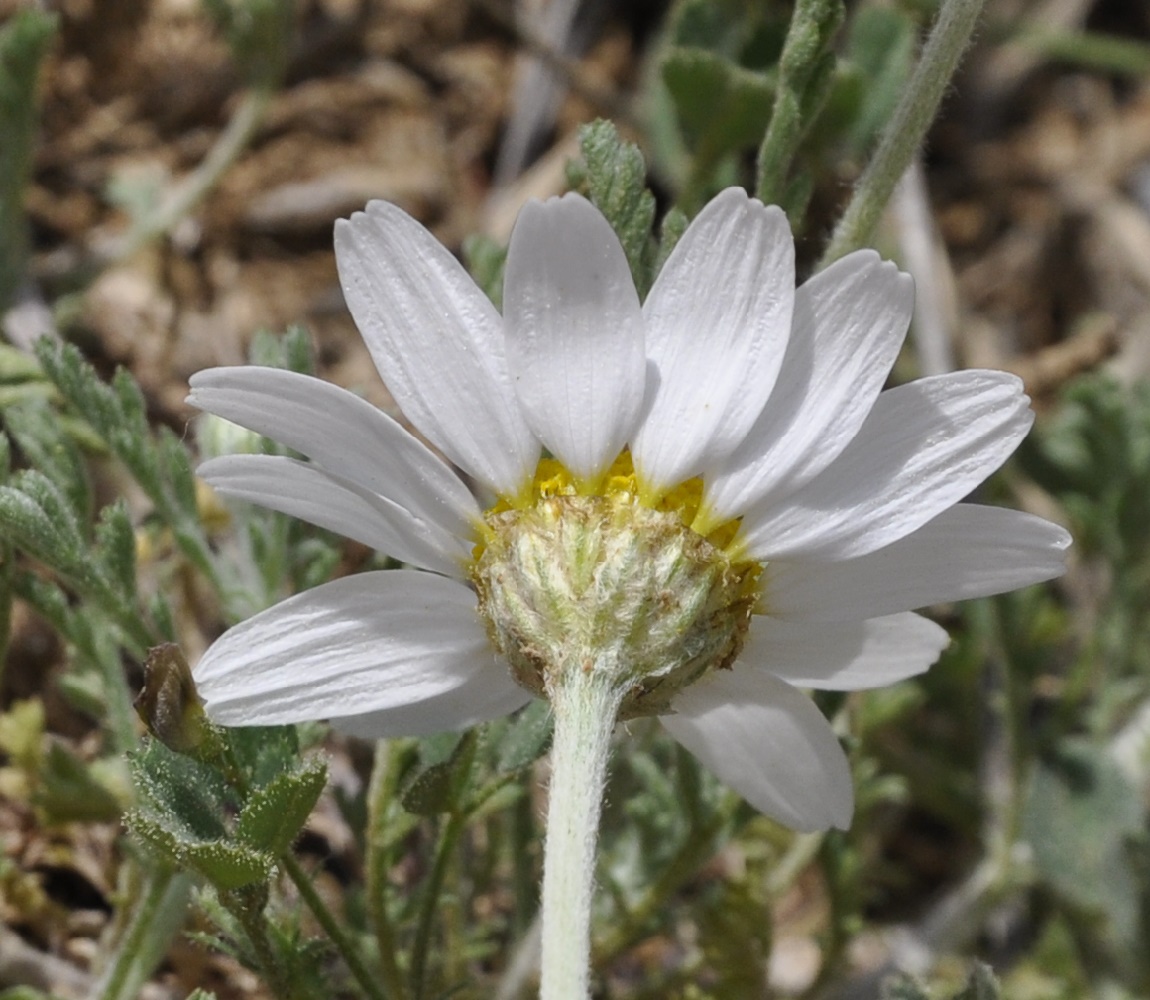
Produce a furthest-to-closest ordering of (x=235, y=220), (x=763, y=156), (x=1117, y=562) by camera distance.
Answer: (x=235, y=220) → (x=1117, y=562) → (x=763, y=156)

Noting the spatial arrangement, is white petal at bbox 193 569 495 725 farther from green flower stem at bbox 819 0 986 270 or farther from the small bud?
green flower stem at bbox 819 0 986 270

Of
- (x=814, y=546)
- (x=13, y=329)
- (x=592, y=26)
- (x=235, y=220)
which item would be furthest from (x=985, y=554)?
(x=592, y=26)

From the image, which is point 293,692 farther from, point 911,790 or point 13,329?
point 911,790

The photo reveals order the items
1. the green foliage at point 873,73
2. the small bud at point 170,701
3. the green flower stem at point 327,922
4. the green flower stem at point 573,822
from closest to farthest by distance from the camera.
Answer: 1. the green flower stem at point 573,822
2. the small bud at point 170,701
3. the green flower stem at point 327,922
4. the green foliage at point 873,73

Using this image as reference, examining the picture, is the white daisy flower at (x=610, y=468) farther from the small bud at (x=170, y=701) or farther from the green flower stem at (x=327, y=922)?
the green flower stem at (x=327, y=922)

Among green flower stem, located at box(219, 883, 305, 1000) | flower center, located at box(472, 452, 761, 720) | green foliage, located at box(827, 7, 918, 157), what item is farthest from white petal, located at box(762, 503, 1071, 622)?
green foliage, located at box(827, 7, 918, 157)

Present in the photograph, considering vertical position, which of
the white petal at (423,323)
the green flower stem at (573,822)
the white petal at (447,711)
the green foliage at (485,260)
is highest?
the green foliage at (485,260)

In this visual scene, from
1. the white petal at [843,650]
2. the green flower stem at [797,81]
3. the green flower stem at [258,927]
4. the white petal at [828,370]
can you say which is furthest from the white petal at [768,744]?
the green flower stem at [797,81]

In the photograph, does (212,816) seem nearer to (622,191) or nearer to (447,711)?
(447,711)
